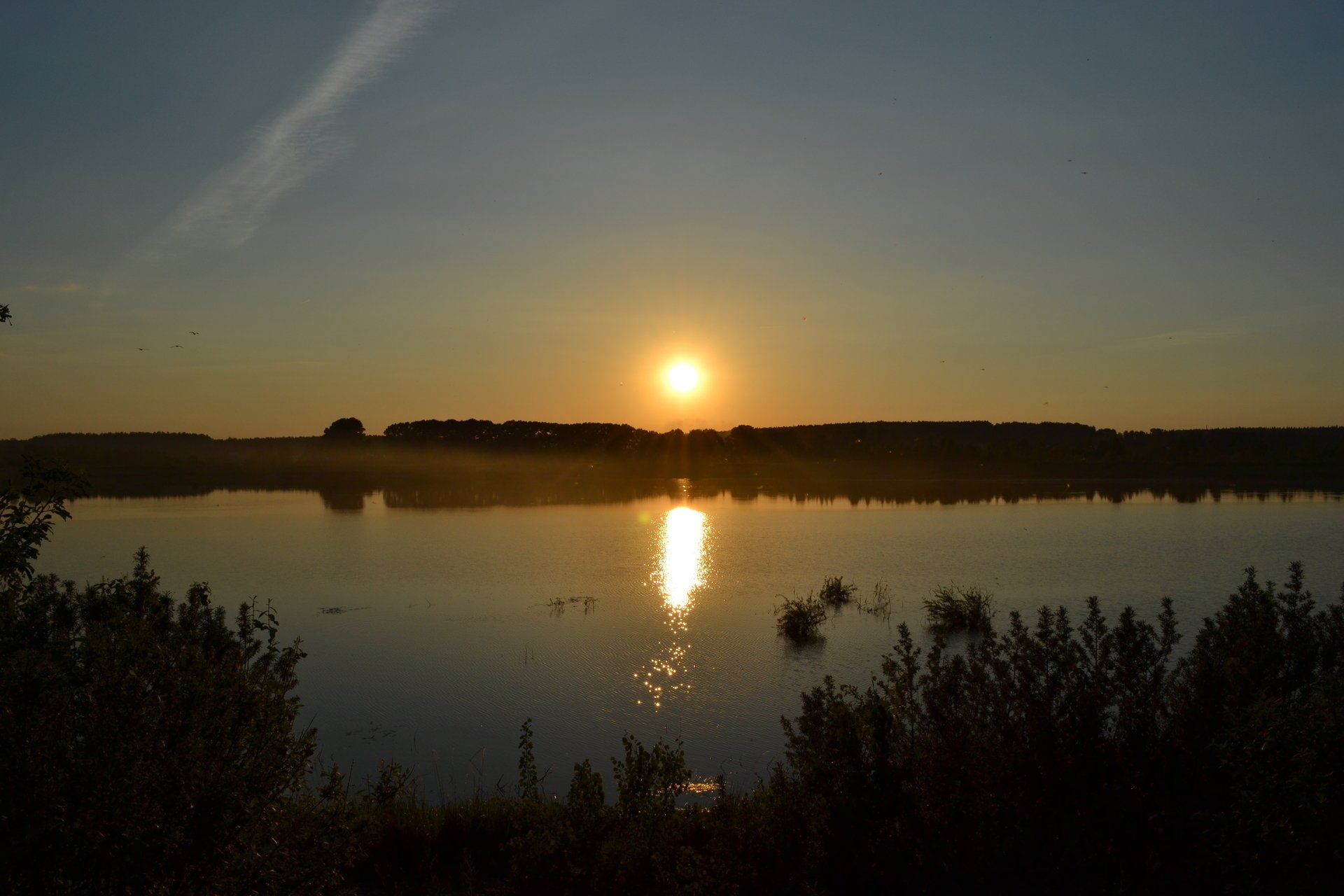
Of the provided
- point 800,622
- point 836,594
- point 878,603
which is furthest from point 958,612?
point 836,594

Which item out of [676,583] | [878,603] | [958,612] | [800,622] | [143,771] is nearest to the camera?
[143,771]

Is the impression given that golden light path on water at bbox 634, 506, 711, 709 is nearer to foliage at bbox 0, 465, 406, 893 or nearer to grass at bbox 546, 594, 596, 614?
grass at bbox 546, 594, 596, 614

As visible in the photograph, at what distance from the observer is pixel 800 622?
18234mm

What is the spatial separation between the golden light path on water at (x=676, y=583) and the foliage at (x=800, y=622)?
211 centimetres

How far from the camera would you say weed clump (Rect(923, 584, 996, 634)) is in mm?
18094

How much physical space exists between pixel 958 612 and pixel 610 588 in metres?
10.0

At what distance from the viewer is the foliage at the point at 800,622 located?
18.0m

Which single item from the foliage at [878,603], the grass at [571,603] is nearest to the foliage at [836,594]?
the foliage at [878,603]

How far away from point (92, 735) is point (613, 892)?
10.1 ft

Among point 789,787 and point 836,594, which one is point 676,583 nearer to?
point 836,594

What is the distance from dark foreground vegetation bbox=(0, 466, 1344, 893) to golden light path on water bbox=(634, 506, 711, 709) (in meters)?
7.30

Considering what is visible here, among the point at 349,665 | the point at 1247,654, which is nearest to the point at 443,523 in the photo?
the point at 349,665

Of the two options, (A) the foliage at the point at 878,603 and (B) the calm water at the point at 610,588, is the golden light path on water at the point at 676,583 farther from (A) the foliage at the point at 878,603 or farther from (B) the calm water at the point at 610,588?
(A) the foliage at the point at 878,603

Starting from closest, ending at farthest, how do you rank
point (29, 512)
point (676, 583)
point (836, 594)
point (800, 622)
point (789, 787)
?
point (29, 512) → point (789, 787) → point (800, 622) → point (836, 594) → point (676, 583)
